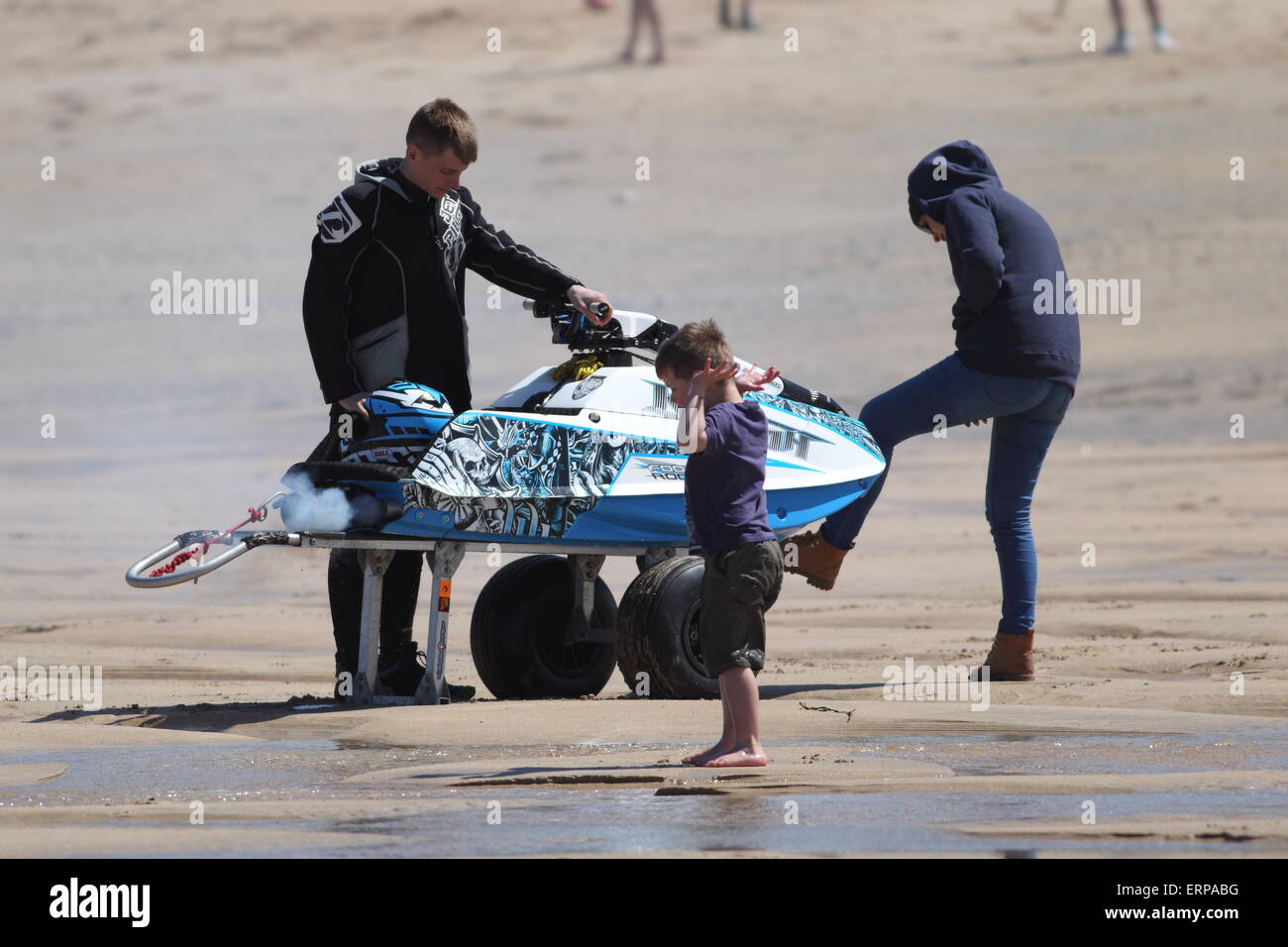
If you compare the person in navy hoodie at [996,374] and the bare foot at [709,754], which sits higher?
the person in navy hoodie at [996,374]

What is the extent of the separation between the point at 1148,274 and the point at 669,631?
1856 cm

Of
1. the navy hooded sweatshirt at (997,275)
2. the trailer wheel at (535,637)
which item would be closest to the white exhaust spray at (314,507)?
the trailer wheel at (535,637)

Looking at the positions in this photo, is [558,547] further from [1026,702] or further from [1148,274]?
[1148,274]

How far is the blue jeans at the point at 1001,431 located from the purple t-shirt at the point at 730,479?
164 cm

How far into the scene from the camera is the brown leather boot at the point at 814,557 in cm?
833

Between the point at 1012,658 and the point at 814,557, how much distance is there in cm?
84

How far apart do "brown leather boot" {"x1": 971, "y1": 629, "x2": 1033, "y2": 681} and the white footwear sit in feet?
93.9

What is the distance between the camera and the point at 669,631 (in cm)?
755

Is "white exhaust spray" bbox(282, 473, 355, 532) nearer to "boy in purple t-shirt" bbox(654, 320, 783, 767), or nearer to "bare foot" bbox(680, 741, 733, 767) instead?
"boy in purple t-shirt" bbox(654, 320, 783, 767)

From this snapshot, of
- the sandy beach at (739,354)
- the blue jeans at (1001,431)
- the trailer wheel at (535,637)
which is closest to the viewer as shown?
the sandy beach at (739,354)

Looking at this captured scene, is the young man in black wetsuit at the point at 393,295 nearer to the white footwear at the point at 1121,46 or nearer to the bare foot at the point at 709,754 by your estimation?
the bare foot at the point at 709,754

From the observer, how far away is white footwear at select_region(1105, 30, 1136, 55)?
35.2m

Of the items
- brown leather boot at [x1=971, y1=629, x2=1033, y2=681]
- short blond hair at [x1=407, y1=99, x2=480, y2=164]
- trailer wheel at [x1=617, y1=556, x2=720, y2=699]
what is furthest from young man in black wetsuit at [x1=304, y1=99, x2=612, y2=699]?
brown leather boot at [x1=971, y1=629, x2=1033, y2=681]
